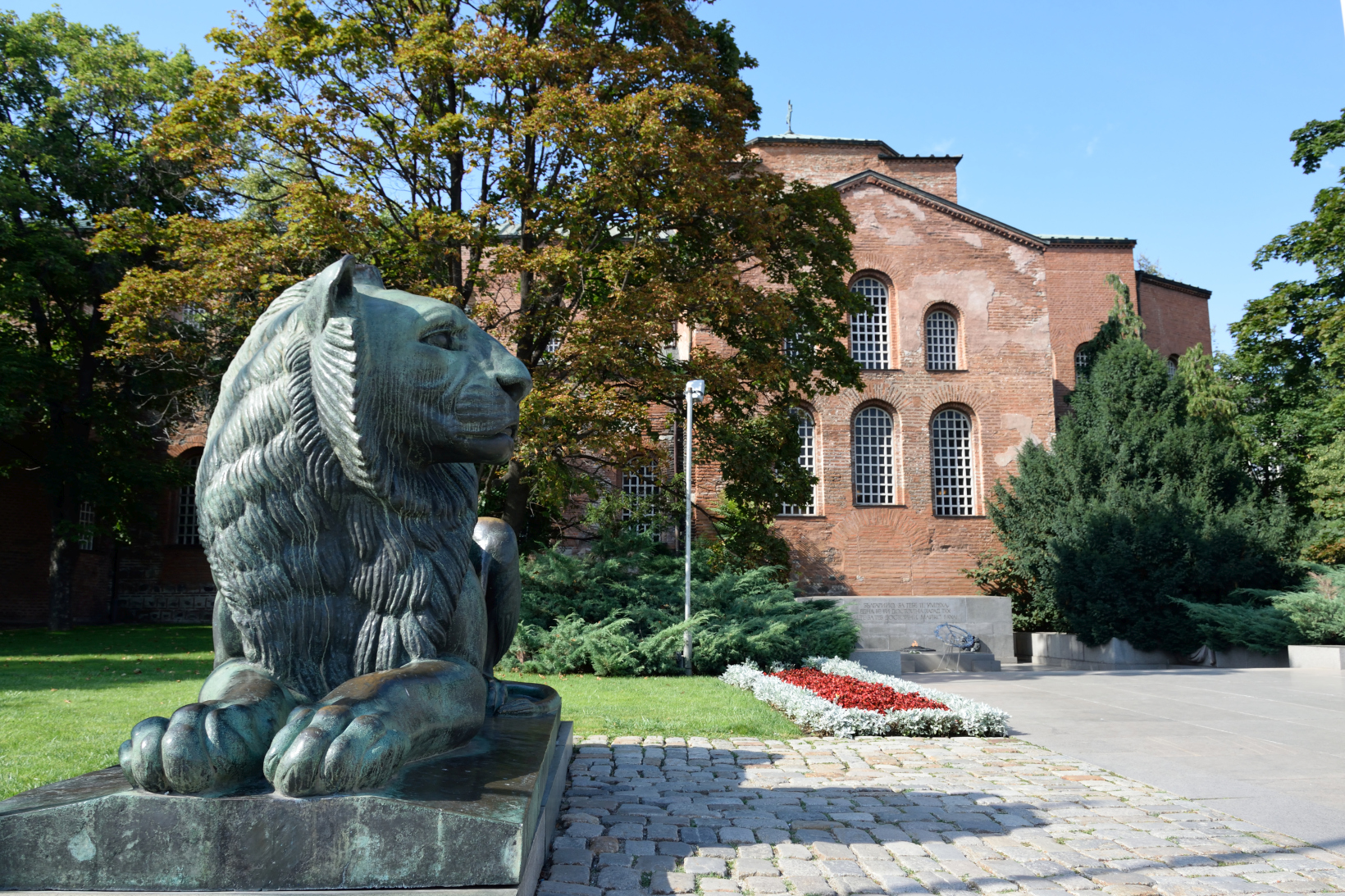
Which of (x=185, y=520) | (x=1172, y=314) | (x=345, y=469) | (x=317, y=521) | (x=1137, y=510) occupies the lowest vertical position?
(x=317, y=521)

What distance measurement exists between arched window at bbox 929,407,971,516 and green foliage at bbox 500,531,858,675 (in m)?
13.5

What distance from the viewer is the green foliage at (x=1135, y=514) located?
820 inches

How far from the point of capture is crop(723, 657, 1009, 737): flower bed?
7.88 m

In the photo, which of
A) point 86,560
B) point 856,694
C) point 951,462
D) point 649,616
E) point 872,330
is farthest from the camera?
point 872,330

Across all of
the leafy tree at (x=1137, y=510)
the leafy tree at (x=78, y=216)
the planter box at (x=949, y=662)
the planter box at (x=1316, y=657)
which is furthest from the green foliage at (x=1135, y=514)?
the leafy tree at (x=78, y=216)

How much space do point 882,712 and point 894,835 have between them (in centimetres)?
400

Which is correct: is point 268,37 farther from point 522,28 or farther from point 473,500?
point 473,500

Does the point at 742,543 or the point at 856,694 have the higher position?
the point at 742,543

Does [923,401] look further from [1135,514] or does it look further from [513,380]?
[513,380]

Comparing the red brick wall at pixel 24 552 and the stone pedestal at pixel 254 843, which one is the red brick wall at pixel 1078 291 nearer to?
the red brick wall at pixel 24 552

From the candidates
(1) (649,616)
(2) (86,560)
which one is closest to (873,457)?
(1) (649,616)

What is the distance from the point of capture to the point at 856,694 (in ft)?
28.9

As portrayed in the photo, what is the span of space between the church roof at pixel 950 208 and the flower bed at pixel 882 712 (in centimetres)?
2298

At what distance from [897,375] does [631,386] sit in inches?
623
